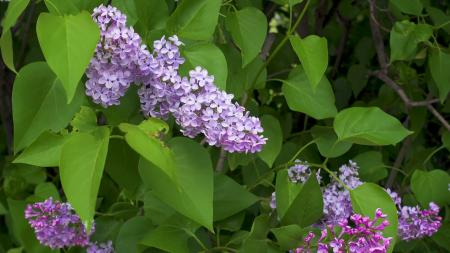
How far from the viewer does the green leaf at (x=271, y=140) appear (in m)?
1.46

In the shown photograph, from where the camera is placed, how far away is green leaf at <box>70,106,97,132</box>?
3.74 ft

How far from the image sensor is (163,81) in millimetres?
1098

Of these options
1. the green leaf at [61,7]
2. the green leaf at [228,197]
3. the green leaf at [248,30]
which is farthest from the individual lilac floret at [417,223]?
the green leaf at [61,7]

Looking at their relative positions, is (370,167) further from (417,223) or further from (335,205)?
(335,205)

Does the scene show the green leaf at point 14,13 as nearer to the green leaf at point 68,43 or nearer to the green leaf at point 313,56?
the green leaf at point 68,43

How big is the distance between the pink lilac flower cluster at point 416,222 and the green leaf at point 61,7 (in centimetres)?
82

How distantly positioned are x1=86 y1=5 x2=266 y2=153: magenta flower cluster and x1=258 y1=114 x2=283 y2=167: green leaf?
328mm

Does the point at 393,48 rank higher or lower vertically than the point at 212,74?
lower

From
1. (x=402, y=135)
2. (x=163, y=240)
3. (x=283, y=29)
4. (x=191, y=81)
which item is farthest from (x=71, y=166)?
(x=283, y=29)

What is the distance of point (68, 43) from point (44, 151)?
8.8 inches

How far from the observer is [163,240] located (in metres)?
1.31

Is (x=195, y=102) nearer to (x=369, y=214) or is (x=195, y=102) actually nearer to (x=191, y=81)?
(x=191, y=81)

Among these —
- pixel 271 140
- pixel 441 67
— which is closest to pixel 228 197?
pixel 271 140

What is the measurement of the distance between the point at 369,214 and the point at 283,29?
1532 mm
